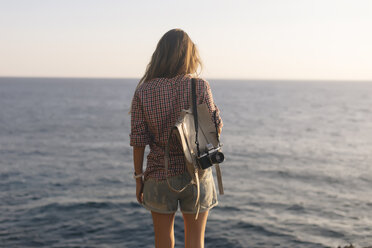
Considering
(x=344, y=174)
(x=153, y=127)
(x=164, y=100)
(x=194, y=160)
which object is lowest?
(x=344, y=174)

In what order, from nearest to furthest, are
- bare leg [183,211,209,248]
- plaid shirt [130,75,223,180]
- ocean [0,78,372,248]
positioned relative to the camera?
1. plaid shirt [130,75,223,180]
2. bare leg [183,211,209,248]
3. ocean [0,78,372,248]

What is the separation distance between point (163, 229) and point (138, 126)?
0.85 m

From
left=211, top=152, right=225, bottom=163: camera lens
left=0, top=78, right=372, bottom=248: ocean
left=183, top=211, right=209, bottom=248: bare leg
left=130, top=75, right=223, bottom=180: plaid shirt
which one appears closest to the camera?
left=211, top=152, right=225, bottom=163: camera lens

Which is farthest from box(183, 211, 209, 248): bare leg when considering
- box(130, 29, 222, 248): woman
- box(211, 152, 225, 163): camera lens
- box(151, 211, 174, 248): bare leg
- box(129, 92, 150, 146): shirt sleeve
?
box(129, 92, 150, 146): shirt sleeve

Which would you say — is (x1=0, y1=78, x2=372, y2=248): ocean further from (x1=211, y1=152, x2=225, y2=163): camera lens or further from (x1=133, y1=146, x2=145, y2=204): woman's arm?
(x1=211, y1=152, x2=225, y2=163): camera lens

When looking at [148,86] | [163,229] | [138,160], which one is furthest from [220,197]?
[148,86]

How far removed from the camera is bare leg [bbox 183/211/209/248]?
9.95 feet

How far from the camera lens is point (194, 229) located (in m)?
3.04

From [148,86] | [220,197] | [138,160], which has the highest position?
[148,86]

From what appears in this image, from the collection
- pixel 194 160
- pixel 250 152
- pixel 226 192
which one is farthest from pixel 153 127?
pixel 250 152

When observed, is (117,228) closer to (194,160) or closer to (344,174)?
(194,160)

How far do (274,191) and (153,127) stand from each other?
40.1 feet

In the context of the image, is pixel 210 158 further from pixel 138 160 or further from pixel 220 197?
pixel 220 197

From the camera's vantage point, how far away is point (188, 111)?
111 inches
